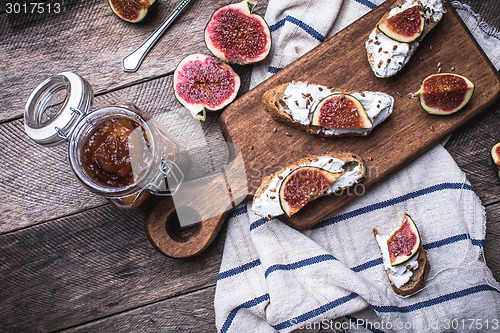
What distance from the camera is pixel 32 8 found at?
2529mm

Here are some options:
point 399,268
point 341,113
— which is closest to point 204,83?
point 341,113

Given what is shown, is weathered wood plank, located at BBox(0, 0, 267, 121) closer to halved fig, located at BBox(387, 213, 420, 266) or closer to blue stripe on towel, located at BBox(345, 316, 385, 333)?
halved fig, located at BBox(387, 213, 420, 266)

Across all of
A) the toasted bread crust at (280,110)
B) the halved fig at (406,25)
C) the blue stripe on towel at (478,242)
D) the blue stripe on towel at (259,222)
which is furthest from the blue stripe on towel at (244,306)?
the halved fig at (406,25)

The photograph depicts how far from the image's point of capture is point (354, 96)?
2.21 meters

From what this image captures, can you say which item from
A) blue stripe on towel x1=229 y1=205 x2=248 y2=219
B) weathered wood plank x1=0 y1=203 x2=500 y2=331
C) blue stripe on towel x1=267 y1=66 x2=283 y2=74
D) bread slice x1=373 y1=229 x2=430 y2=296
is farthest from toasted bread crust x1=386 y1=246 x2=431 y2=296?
blue stripe on towel x1=267 y1=66 x2=283 y2=74

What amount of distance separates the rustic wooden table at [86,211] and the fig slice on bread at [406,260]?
3.74ft

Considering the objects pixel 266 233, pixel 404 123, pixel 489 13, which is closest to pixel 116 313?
pixel 266 233

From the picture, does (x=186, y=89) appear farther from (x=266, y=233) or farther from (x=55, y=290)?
(x=55, y=290)

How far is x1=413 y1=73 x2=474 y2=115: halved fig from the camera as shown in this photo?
7.22ft

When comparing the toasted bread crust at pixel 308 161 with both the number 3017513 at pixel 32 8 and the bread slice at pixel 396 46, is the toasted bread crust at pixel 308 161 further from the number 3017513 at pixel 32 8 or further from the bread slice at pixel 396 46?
the number 3017513 at pixel 32 8

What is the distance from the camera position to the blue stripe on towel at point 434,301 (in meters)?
2.29

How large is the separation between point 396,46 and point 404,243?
4.05 feet

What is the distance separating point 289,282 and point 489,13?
7.41 ft

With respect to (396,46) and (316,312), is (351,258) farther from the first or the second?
(396,46)
